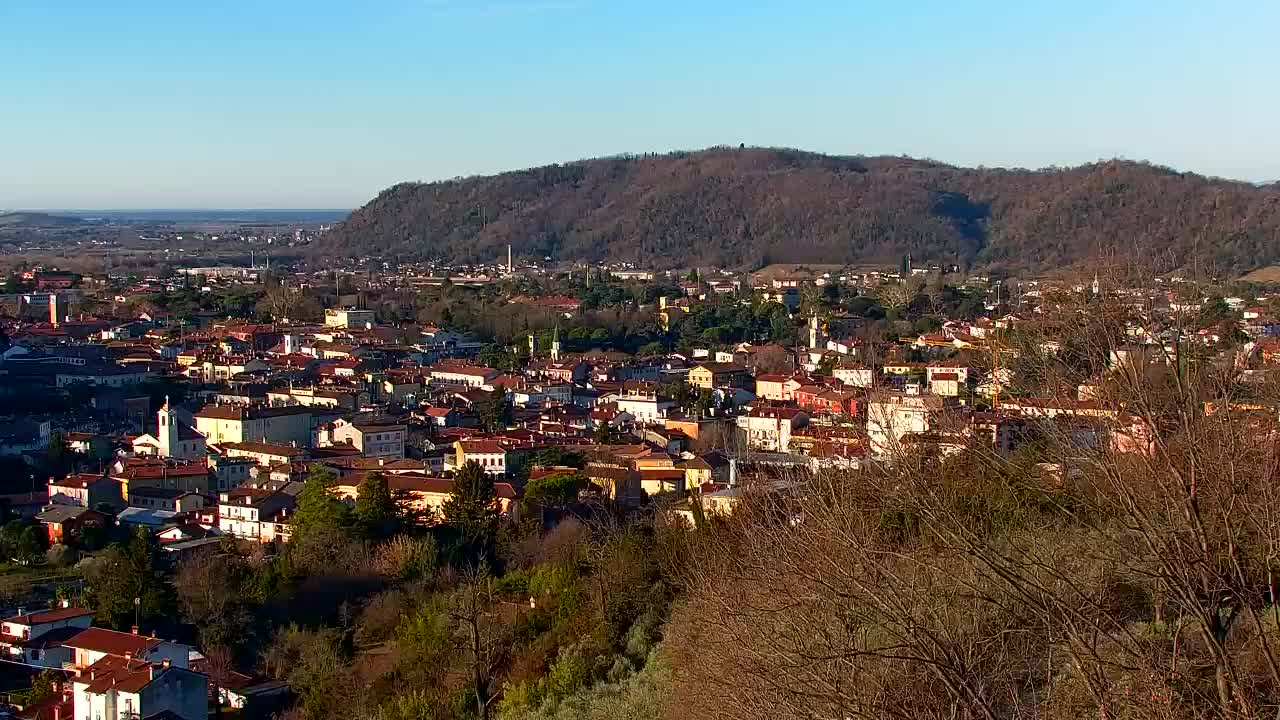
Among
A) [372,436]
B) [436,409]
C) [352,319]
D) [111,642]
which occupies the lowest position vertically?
[352,319]

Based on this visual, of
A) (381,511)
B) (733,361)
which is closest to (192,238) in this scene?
(733,361)

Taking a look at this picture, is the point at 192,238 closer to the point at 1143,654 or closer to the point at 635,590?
the point at 635,590

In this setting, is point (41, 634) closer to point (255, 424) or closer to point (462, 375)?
point (255, 424)

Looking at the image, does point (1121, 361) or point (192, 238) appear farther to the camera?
point (192, 238)

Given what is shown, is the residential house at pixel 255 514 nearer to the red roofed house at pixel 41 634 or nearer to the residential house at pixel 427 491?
the residential house at pixel 427 491

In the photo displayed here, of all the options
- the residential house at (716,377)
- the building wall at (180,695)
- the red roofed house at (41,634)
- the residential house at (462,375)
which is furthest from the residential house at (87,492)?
the residential house at (716,377)

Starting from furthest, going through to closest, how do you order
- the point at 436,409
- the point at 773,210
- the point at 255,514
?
the point at 773,210, the point at 436,409, the point at 255,514

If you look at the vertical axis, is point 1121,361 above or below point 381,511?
above

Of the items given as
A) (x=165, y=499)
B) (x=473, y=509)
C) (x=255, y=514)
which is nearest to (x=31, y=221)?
(x=165, y=499)
